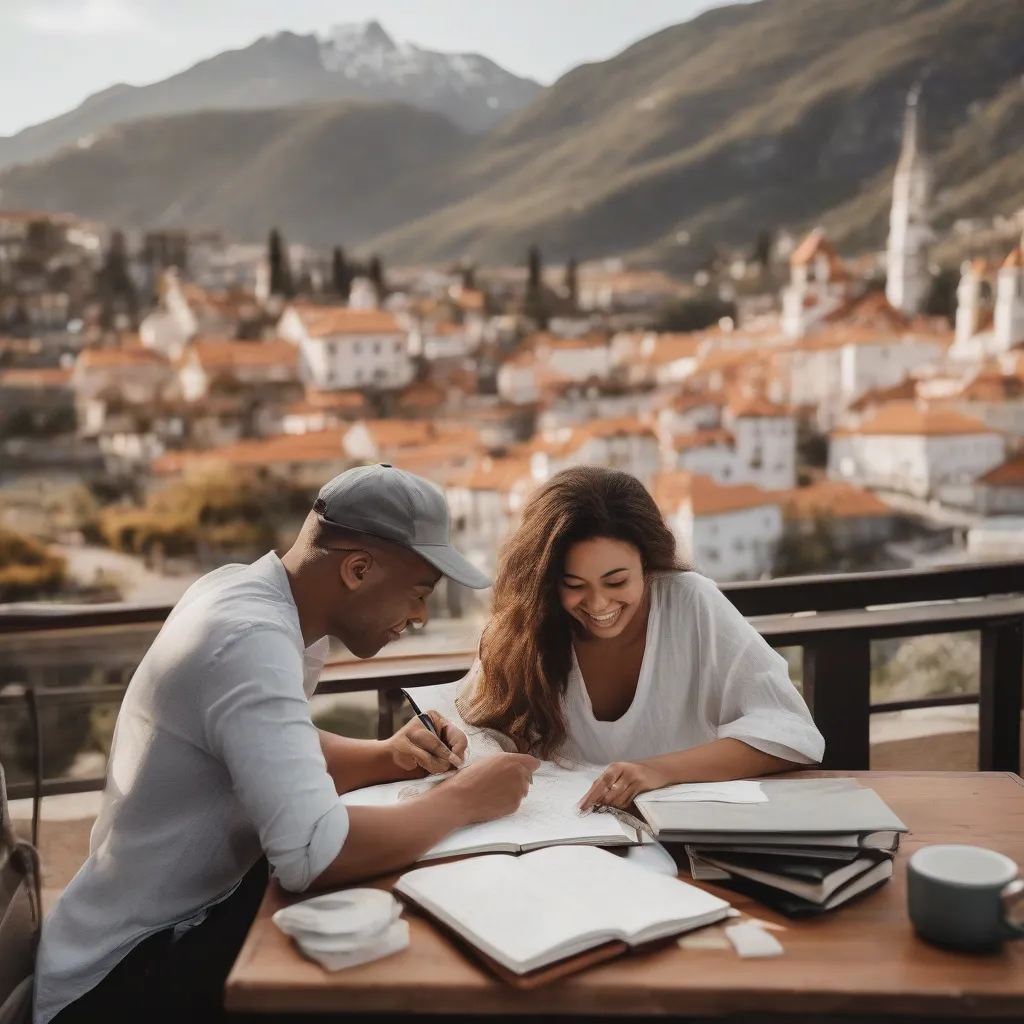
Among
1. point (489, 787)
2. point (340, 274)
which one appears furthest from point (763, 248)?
point (489, 787)

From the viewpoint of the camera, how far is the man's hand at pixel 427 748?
53.7 inches

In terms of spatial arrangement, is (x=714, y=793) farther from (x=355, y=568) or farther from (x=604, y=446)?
(x=604, y=446)

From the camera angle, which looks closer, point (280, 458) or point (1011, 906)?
point (1011, 906)

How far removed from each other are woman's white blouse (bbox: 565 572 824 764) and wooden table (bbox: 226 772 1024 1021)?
56 centimetres

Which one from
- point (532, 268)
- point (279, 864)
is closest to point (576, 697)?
point (279, 864)

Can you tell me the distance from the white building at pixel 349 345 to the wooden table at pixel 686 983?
7009 millimetres

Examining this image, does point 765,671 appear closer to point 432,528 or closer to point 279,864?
point 432,528

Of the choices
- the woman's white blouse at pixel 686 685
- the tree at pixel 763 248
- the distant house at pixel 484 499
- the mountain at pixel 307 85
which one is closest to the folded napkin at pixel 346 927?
the woman's white blouse at pixel 686 685

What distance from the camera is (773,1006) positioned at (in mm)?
883

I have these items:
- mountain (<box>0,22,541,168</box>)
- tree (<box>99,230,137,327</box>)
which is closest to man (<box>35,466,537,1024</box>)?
mountain (<box>0,22,541,168</box>)

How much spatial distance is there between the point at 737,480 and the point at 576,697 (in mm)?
6536

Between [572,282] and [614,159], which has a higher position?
[614,159]

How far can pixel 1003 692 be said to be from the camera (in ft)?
7.77

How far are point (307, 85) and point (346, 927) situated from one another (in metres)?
7.37
